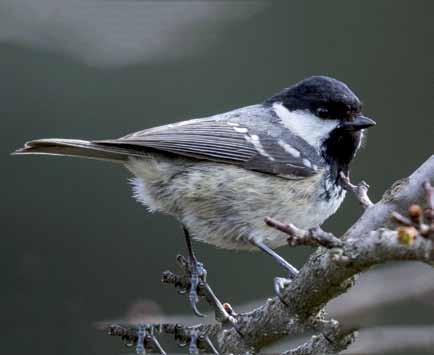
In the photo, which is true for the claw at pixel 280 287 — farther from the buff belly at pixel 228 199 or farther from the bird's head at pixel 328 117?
the bird's head at pixel 328 117

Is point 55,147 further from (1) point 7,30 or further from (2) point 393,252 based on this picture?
(1) point 7,30

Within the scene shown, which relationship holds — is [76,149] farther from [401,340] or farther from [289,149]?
[401,340]

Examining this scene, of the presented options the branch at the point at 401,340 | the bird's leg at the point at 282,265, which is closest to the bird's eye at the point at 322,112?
the bird's leg at the point at 282,265

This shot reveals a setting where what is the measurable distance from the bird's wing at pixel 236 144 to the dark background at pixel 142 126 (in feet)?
3.15

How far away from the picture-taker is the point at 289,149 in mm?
2750

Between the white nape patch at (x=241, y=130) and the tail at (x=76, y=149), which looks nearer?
the tail at (x=76, y=149)

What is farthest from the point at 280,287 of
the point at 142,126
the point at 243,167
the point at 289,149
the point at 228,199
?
the point at 142,126

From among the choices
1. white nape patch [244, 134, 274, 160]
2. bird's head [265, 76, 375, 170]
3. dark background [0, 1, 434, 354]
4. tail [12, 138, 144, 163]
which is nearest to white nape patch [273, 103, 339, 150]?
bird's head [265, 76, 375, 170]

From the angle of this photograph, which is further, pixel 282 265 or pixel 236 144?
pixel 236 144

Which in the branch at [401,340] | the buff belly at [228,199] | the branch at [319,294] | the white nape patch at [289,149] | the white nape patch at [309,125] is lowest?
the branch at [401,340]

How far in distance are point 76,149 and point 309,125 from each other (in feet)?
2.81

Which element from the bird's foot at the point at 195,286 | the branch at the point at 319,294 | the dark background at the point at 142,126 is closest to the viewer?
the branch at the point at 319,294

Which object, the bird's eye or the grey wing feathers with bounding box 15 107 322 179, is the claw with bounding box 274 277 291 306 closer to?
the grey wing feathers with bounding box 15 107 322 179

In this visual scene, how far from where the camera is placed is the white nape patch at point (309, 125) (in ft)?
9.03
